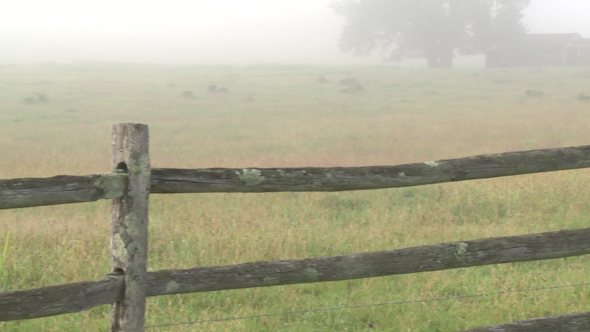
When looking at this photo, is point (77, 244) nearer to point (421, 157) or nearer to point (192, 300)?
point (192, 300)

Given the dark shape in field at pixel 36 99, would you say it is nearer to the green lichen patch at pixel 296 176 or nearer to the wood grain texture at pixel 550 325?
the green lichen patch at pixel 296 176

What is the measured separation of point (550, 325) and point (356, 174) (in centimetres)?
149

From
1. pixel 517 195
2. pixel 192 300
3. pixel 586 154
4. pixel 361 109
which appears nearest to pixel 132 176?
pixel 192 300

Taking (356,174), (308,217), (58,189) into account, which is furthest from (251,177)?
(308,217)

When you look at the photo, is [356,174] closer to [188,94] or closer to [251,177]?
[251,177]

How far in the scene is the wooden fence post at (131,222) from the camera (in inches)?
105

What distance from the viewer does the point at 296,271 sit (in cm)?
298

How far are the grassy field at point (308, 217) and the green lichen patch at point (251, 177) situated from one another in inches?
44.9

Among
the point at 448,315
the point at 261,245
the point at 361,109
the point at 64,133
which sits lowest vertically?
the point at 448,315

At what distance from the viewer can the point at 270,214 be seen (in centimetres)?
693

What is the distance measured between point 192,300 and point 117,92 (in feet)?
→ 87.3

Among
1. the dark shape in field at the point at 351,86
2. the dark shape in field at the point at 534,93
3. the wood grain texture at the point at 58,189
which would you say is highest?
the dark shape in field at the point at 351,86

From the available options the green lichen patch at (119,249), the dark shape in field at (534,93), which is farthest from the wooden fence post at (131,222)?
the dark shape in field at (534,93)

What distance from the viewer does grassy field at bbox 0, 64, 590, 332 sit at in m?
4.03
